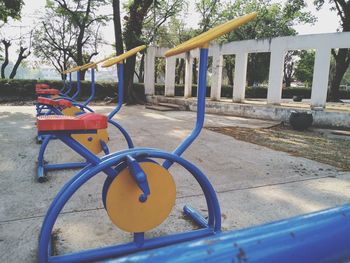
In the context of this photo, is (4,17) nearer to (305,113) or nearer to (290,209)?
(305,113)

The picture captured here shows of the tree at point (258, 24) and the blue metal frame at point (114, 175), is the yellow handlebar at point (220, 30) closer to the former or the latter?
the blue metal frame at point (114, 175)

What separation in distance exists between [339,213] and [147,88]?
1486cm

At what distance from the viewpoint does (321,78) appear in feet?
30.5

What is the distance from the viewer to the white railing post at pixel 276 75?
1028 cm

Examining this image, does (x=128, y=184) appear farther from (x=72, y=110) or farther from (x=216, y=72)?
(x=216, y=72)

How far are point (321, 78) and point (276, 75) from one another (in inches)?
59.2

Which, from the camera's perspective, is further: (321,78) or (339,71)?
(339,71)

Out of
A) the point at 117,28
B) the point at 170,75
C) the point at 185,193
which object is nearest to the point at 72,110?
the point at 185,193

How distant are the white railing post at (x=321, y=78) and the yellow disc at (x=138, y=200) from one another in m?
8.83

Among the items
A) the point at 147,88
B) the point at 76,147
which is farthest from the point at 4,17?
the point at 76,147

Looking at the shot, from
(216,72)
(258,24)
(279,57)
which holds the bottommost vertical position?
(216,72)

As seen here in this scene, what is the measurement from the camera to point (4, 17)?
1034cm

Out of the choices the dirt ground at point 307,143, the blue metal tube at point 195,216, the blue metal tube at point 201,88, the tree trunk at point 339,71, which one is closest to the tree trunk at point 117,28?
the dirt ground at point 307,143

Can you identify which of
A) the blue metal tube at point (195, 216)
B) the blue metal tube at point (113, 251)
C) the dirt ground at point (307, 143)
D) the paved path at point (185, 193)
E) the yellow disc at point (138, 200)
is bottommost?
the dirt ground at point (307, 143)
